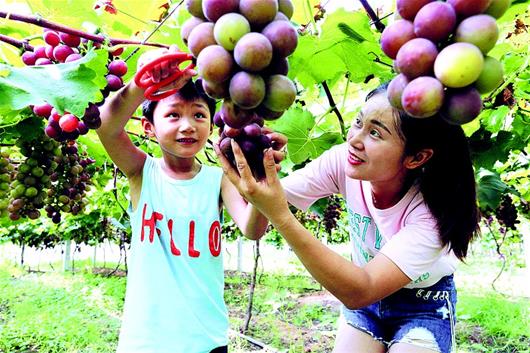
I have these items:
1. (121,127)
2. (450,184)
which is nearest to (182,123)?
(121,127)

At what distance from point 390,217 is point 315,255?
1.64 feet

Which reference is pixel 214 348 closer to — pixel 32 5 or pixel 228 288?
pixel 32 5

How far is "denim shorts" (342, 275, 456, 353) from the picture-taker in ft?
5.52

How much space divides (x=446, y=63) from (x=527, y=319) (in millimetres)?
8845

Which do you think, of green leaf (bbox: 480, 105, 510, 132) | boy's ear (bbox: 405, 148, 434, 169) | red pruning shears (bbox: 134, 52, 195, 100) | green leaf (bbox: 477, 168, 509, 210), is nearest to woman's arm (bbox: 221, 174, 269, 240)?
boy's ear (bbox: 405, 148, 434, 169)

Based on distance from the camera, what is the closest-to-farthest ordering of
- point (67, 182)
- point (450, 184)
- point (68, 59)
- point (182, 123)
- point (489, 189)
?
point (68, 59) < point (450, 184) < point (182, 123) < point (489, 189) < point (67, 182)

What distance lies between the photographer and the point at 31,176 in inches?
91.8

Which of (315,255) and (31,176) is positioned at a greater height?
(31,176)

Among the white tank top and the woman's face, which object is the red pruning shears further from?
the white tank top

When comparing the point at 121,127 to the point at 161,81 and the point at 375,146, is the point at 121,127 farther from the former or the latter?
the point at 375,146

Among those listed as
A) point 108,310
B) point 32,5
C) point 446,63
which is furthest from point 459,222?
point 108,310

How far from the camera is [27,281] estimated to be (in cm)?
1309

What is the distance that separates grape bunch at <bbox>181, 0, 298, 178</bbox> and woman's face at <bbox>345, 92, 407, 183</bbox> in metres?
0.55

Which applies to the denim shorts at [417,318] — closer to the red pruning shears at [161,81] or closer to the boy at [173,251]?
the boy at [173,251]
